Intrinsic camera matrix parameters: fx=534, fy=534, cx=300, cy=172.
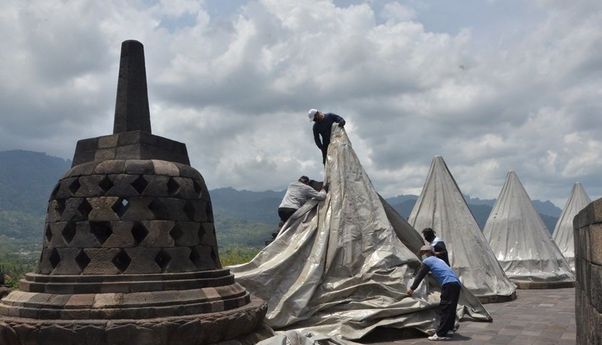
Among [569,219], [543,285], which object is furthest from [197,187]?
[569,219]

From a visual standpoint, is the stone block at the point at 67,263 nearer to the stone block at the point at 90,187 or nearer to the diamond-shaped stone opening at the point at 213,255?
the stone block at the point at 90,187

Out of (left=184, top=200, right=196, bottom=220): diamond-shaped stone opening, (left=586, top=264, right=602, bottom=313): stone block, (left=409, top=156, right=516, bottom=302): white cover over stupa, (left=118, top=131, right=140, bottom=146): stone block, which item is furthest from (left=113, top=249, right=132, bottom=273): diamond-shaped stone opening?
(left=409, top=156, right=516, bottom=302): white cover over stupa

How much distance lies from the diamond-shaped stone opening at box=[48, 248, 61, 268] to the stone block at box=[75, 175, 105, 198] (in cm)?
68

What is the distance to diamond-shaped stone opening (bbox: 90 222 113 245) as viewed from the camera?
5.76 meters

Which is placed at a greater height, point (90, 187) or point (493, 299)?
point (90, 187)

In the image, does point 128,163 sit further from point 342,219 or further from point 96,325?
point 342,219

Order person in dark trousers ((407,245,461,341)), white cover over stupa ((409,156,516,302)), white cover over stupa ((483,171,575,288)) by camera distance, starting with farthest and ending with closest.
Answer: white cover over stupa ((483,171,575,288)), white cover over stupa ((409,156,516,302)), person in dark trousers ((407,245,461,341))

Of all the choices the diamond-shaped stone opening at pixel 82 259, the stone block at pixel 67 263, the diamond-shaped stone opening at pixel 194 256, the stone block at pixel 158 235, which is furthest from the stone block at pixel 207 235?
the stone block at pixel 67 263

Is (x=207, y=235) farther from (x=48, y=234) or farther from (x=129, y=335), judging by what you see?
(x=48, y=234)

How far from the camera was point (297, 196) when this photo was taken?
996 cm

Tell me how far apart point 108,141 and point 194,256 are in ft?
5.67

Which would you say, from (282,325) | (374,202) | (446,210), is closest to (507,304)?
(446,210)

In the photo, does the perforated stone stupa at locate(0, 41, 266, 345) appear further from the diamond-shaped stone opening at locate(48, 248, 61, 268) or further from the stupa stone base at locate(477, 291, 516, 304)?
the stupa stone base at locate(477, 291, 516, 304)

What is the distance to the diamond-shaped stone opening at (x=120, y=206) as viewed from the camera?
5.81 metres
